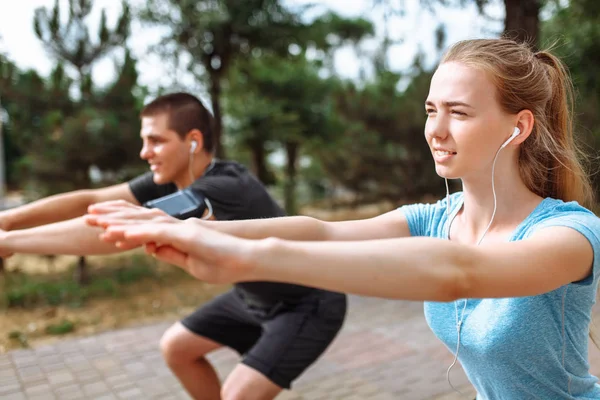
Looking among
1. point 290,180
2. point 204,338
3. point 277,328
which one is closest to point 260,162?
point 290,180

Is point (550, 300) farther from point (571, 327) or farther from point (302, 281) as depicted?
point (302, 281)

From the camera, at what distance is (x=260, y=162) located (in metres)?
10.6

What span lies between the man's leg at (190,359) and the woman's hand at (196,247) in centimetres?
199

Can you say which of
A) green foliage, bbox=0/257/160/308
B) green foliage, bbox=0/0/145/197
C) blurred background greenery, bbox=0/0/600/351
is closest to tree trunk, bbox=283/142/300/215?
blurred background greenery, bbox=0/0/600/351

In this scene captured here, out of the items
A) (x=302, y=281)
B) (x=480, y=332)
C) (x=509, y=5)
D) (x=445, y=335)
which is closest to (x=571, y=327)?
(x=480, y=332)

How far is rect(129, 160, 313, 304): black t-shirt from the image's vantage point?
2557mm

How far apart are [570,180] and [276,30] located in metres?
8.40

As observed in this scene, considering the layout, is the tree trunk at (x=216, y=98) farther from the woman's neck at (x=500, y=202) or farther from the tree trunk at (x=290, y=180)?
the woman's neck at (x=500, y=202)

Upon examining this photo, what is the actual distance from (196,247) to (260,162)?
9.67 m

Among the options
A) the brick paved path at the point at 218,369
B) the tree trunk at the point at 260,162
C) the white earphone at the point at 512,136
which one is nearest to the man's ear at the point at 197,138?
the white earphone at the point at 512,136

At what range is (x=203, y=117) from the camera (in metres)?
3.08

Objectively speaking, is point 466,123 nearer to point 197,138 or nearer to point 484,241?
point 484,241

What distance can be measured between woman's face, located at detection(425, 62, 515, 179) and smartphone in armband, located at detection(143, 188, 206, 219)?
1.04 m

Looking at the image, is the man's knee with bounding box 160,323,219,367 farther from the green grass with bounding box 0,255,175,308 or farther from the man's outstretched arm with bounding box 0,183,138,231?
the green grass with bounding box 0,255,175,308
